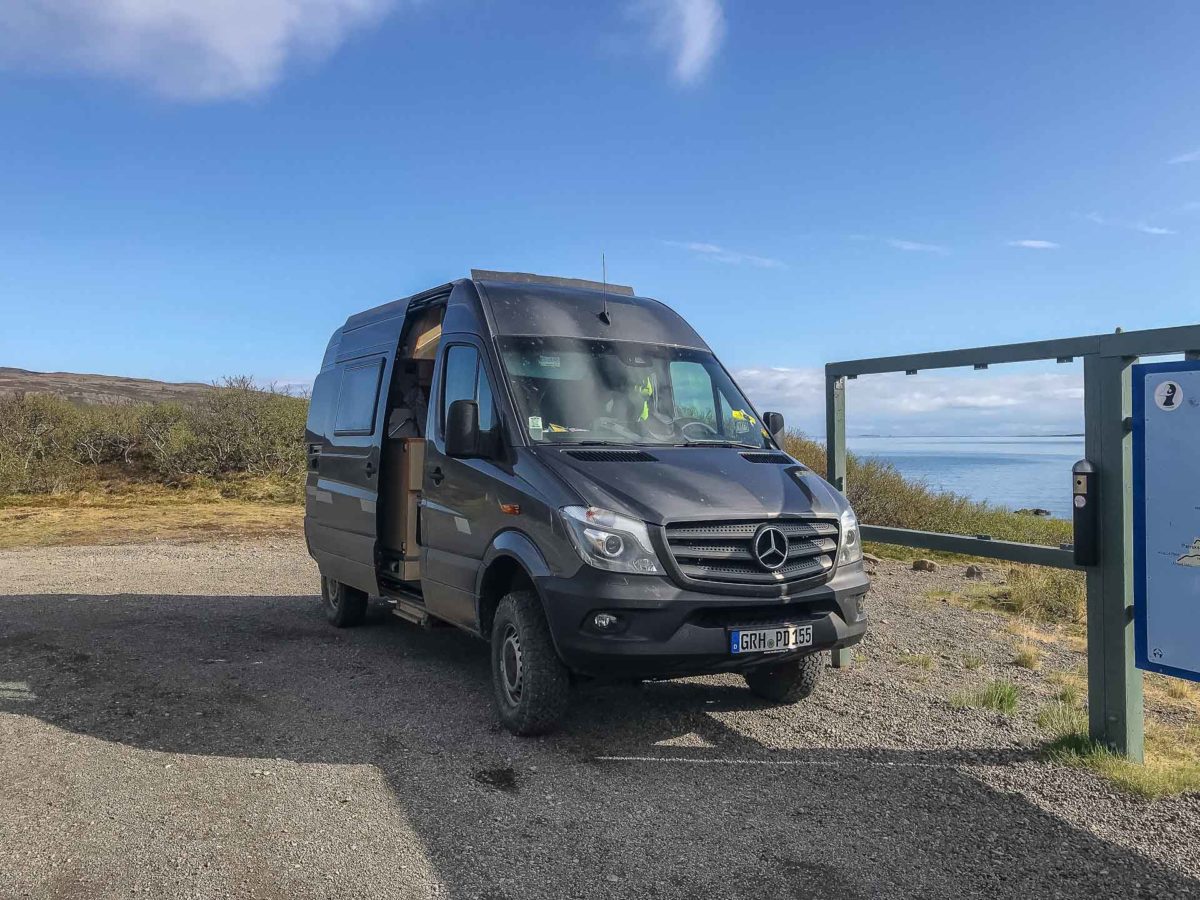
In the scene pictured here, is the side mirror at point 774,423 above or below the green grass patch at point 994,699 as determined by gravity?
above

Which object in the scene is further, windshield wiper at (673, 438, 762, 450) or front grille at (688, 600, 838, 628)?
windshield wiper at (673, 438, 762, 450)

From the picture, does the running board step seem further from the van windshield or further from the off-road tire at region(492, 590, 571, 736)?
the van windshield

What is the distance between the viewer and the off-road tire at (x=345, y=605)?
868 cm

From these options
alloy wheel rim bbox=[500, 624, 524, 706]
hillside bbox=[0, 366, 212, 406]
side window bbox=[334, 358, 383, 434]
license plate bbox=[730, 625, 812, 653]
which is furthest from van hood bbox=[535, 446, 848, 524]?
hillside bbox=[0, 366, 212, 406]

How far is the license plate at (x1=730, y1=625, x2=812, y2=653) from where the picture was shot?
4855mm

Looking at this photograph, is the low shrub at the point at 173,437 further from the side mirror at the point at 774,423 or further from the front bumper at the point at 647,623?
the front bumper at the point at 647,623

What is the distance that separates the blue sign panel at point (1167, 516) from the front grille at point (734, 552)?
1557mm

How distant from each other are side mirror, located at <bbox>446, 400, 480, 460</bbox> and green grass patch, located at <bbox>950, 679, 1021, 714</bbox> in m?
3.48

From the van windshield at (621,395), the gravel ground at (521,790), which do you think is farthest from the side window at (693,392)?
the gravel ground at (521,790)

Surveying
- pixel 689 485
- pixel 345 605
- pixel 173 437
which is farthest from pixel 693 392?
pixel 173 437

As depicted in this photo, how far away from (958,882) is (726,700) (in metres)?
2.68

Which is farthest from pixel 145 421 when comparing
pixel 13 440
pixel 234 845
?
pixel 234 845

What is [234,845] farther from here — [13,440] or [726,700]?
[13,440]

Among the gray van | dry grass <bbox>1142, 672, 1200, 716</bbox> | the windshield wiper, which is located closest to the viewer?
the gray van
